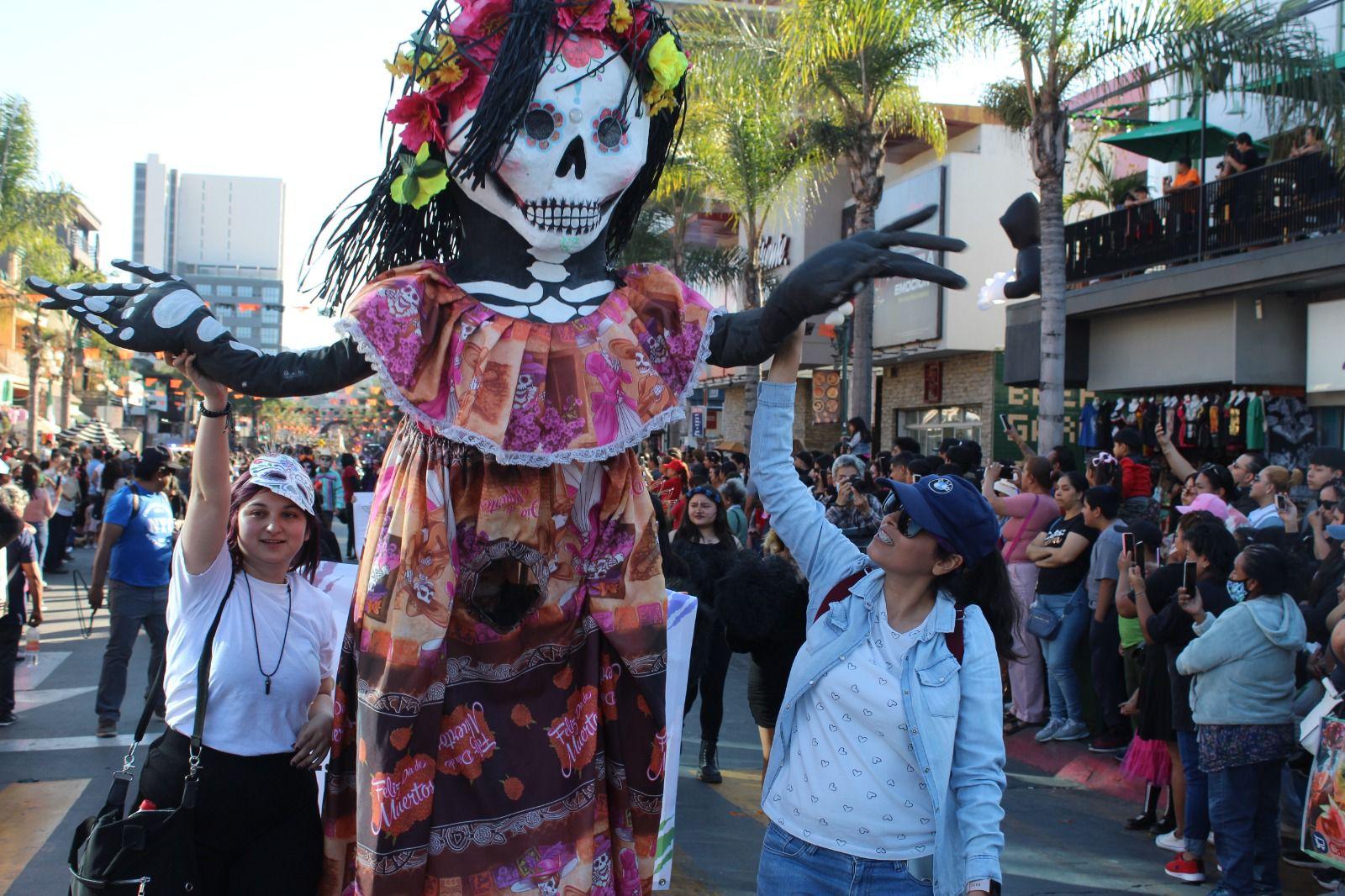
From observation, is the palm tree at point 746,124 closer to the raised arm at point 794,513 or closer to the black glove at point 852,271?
the raised arm at point 794,513

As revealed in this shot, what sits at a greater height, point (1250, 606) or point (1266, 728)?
point (1250, 606)

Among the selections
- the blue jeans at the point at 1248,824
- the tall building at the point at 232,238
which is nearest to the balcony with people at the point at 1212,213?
the blue jeans at the point at 1248,824

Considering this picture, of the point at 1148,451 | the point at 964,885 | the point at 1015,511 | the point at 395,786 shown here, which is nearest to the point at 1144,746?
the point at 1015,511

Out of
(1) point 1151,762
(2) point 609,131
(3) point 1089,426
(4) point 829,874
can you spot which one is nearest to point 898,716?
(4) point 829,874

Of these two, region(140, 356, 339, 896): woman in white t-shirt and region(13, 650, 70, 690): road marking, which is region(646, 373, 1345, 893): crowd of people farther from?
region(13, 650, 70, 690): road marking

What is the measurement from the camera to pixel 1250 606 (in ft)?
17.2

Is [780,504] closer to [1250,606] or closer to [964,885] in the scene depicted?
[964,885]

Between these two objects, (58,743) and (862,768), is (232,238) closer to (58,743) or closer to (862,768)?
(58,743)

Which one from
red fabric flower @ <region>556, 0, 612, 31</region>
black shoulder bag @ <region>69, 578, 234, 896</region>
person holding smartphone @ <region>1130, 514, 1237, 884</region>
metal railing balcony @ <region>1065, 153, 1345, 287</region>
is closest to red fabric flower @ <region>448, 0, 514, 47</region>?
red fabric flower @ <region>556, 0, 612, 31</region>

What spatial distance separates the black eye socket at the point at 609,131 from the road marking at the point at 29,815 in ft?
13.6

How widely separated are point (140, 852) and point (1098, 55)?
446 inches

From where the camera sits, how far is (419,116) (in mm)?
2703

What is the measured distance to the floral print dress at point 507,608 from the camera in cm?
246

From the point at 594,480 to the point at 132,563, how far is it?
19.3 feet
